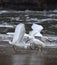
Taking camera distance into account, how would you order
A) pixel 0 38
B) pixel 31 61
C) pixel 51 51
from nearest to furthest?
pixel 31 61 < pixel 51 51 < pixel 0 38

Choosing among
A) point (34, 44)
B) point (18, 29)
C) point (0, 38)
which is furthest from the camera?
point (0, 38)

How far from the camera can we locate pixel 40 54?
5305mm

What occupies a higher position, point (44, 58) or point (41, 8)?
point (44, 58)

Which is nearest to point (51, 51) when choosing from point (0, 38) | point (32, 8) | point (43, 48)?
point (43, 48)

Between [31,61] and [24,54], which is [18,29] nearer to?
[24,54]

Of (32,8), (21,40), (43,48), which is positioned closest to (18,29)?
(21,40)

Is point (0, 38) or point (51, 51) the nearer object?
point (51, 51)

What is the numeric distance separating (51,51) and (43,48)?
311mm

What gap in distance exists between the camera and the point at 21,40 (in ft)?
20.3

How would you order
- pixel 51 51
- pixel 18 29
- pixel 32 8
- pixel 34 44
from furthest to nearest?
pixel 32 8 < pixel 18 29 < pixel 34 44 < pixel 51 51

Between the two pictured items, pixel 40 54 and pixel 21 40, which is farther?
pixel 21 40

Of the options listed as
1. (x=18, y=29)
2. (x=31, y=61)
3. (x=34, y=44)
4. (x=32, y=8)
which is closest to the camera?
(x=31, y=61)

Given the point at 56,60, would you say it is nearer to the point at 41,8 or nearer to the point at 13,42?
the point at 13,42

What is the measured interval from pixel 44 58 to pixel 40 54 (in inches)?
15.5
